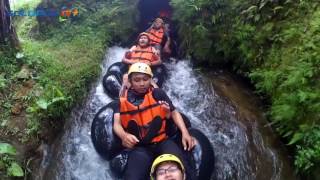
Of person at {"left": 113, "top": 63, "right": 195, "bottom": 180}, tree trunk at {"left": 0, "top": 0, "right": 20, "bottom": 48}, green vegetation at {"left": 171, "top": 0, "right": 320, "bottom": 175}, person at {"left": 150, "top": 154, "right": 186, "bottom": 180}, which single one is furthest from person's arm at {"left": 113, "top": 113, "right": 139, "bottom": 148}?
tree trunk at {"left": 0, "top": 0, "right": 20, "bottom": 48}

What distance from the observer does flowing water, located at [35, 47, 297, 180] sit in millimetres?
5570

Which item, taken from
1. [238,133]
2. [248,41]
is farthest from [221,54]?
[238,133]

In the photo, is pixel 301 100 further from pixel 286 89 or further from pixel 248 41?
pixel 248 41

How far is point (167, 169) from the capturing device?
14.3 feet

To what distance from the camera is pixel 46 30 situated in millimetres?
10914

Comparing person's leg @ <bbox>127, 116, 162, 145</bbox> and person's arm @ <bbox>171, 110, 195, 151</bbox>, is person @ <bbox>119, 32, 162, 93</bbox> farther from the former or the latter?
person's leg @ <bbox>127, 116, 162, 145</bbox>

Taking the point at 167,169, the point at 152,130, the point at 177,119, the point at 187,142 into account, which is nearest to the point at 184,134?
the point at 187,142

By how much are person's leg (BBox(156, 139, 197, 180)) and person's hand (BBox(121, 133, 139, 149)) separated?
33 cm

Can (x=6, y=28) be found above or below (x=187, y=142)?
above

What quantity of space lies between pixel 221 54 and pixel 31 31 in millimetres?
5706

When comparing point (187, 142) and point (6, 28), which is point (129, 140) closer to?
point (187, 142)

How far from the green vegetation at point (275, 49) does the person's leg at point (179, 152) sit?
1286mm

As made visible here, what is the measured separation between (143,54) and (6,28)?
9.49ft

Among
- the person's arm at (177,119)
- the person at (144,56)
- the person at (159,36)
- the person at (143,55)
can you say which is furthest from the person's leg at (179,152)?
the person at (159,36)
